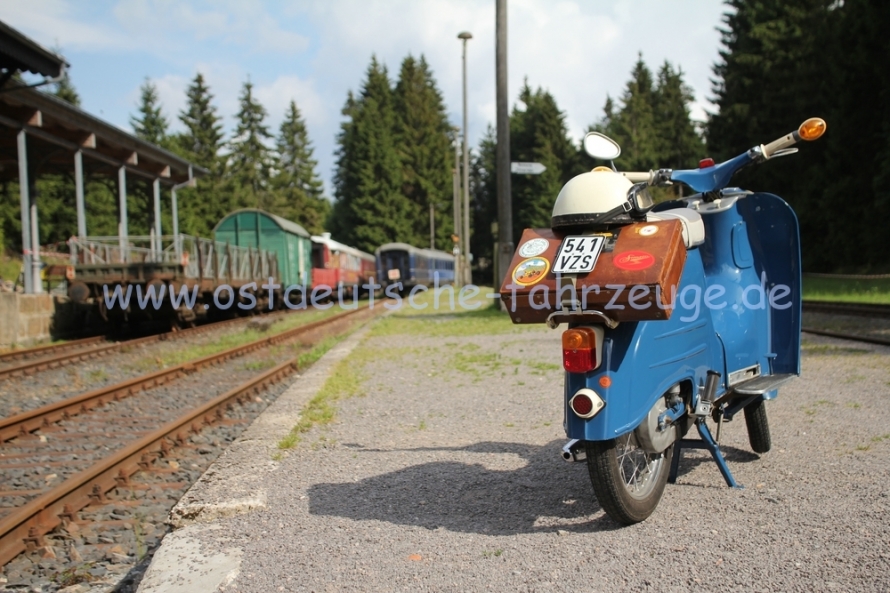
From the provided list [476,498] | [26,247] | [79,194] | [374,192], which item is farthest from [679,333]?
[374,192]

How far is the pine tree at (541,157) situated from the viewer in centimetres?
6312

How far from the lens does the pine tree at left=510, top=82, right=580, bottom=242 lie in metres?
63.1

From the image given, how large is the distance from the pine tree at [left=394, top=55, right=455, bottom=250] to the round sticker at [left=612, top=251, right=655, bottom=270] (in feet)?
220

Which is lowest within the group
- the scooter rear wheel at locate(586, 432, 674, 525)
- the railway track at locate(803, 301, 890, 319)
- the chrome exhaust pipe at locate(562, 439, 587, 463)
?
the scooter rear wheel at locate(586, 432, 674, 525)

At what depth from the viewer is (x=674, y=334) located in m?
3.66

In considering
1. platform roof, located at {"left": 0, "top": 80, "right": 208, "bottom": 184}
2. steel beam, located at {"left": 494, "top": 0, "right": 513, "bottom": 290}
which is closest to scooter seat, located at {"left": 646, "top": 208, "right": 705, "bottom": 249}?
steel beam, located at {"left": 494, "top": 0, "right": 513, "bottom": 290}

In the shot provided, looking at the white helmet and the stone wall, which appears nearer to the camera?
the white helmet

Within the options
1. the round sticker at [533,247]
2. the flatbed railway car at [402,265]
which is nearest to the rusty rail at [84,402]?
the round sticker at [533,247]

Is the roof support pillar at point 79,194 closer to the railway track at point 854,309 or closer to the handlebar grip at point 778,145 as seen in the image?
the railway track at point 854,309

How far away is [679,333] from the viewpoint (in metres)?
3.70

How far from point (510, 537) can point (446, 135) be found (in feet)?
257

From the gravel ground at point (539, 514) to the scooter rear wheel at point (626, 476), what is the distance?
109mm

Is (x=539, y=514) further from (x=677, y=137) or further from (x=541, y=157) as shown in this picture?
(x=541, y=157)

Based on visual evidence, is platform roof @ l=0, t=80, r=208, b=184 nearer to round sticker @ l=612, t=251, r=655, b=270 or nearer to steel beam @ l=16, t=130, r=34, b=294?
steel beam @ l=16, t=130, r=34, b=294
